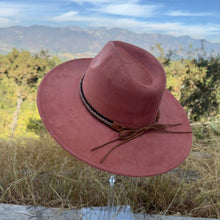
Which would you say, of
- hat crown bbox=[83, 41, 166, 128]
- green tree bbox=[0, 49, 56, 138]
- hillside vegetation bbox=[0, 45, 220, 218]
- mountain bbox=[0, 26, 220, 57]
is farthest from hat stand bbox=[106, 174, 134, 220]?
mountain bbox=[0, 26, 220, 57]

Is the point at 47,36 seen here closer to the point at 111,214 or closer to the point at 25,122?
the point at 25,122

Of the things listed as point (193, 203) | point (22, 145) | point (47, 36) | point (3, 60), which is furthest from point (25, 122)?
point (47, 36)

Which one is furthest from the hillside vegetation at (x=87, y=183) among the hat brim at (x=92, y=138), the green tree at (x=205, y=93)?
the green tree at (x=205, y=93)

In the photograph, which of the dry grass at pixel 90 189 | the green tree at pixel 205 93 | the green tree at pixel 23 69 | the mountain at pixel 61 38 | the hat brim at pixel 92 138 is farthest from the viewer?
the mountain at pixel 61 38

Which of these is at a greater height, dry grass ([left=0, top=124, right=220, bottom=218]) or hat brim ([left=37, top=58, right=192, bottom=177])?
hat brim ([left=37, top=58, right=192, bottom=177])

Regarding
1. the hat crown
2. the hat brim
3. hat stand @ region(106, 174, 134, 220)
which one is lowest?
hat stand @ region(106, 174, 134, 220)

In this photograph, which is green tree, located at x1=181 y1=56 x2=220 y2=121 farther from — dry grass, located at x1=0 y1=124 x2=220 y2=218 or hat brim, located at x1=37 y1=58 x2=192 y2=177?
hat brim, located at x1=37 y1=58 x2=192 y2=177

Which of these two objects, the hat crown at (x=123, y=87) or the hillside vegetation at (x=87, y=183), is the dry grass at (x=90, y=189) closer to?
the hillside vegetation at (x=87, y=183)

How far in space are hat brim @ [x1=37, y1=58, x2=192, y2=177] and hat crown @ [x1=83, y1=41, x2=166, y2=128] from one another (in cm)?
8

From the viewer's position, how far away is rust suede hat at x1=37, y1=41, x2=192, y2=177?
1348mm

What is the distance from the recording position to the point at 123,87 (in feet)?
4.46

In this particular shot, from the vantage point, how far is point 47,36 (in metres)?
119

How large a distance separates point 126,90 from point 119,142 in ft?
0.85

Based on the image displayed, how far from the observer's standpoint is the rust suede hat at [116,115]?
135 cm
